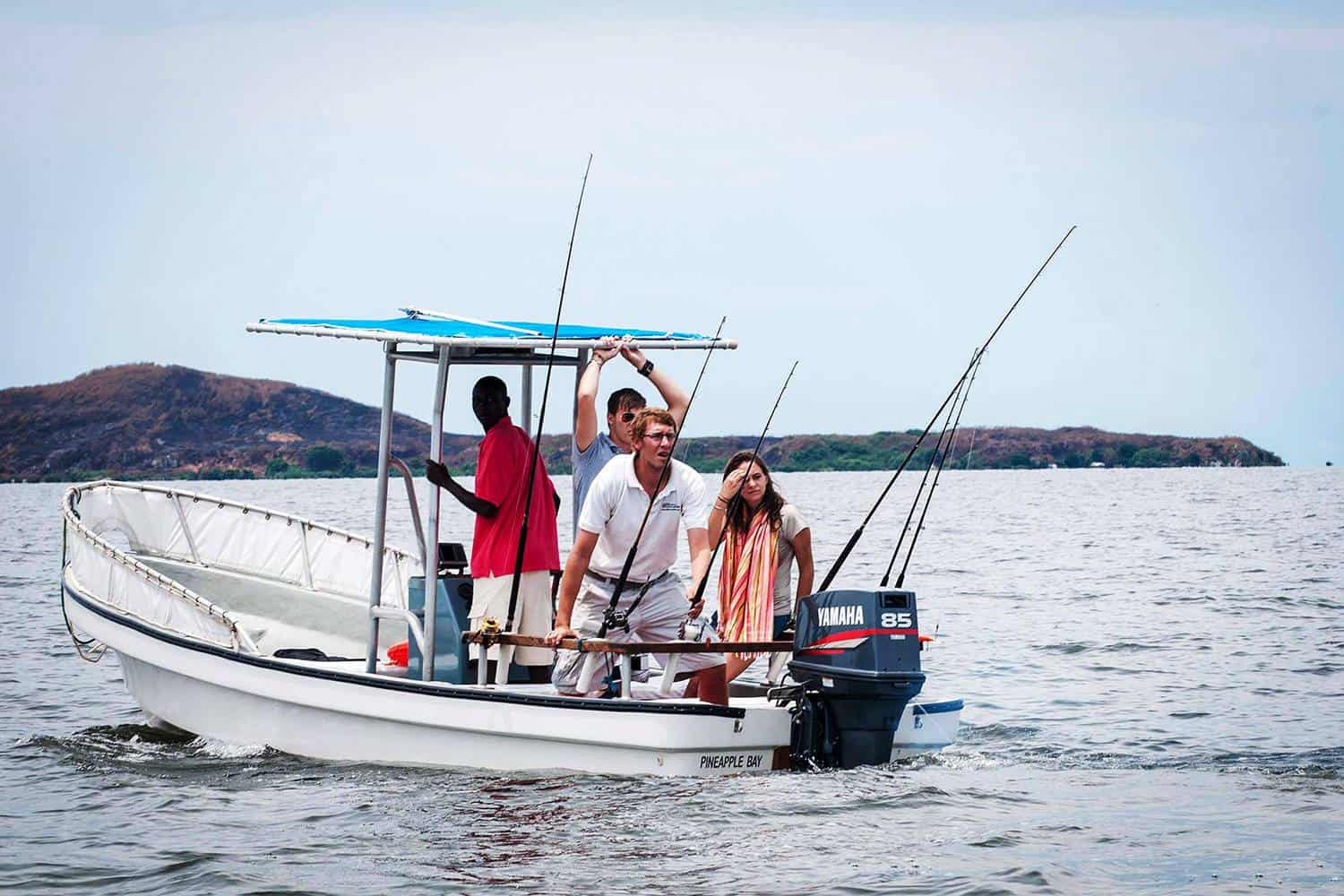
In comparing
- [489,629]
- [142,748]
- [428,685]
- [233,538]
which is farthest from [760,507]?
[233,538]

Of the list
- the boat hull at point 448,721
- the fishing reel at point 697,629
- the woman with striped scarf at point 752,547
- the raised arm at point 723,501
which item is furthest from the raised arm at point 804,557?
the boat hull at point 448,721

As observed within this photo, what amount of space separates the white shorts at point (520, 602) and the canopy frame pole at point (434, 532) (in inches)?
8.7

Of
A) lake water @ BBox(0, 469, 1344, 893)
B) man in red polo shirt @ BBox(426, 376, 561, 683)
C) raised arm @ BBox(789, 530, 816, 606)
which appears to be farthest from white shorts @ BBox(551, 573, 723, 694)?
raised arm @ BBox(789, 530, 816, 606)

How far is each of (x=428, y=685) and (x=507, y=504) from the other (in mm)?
1056

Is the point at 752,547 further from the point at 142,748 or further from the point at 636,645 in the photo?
the point at 142,748

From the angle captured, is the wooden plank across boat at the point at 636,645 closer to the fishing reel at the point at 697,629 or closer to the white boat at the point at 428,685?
the white boat at the point at 428,685

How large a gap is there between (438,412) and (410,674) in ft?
4.88

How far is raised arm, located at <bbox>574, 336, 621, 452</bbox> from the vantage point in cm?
888

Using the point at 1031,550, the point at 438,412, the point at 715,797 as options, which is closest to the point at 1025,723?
the point at 715,797

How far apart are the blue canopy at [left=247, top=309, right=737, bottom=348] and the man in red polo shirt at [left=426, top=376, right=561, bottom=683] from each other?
31 centimetres

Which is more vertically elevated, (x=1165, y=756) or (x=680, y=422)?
(x=680, y=422)

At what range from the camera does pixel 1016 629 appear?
20.6 m

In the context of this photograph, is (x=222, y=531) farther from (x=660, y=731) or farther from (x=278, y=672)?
(x=660, y=731)

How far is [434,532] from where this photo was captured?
363 inches
